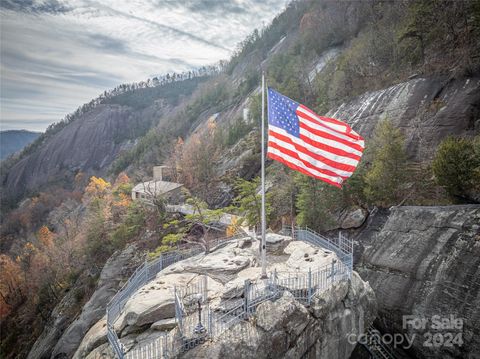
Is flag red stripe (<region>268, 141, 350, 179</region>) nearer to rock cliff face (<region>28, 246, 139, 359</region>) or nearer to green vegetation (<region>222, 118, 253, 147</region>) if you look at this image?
rock cliff face (<region>28, 246, 139, 359</region>)

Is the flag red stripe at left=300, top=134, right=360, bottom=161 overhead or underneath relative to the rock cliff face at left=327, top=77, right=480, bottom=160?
underneath

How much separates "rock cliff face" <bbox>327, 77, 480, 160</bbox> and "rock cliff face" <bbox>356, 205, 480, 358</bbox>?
393 inches

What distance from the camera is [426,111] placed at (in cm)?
2519

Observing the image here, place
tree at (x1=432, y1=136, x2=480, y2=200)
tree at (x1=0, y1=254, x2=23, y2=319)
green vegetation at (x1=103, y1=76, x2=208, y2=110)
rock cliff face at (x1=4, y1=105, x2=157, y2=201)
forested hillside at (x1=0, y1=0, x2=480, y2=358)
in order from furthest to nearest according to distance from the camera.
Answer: green vegetation at (x1=103, y1=76, x2=208, y2=110), rock cliff face at (x1=4, y1=105, x2=157, y2=201), tree at (x1=0, y1=254, x2=23, y2=319), forested hillside at (x1=0, y1=0, x2=480, y2=358), tree at (x1=432, y1=136, x2=480, y2=200)

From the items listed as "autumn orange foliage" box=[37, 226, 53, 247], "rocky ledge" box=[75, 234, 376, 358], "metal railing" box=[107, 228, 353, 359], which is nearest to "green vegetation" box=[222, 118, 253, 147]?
"autumn orange foliage" box=[37, 226, 53, 247]

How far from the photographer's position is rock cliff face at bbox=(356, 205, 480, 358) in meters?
12.5

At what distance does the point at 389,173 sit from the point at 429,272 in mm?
8892

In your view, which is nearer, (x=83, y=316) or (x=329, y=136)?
(x=329, y=136)

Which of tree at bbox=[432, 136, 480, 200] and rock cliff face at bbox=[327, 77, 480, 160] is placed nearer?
tree at bbox=[432, 136, 480, 200]

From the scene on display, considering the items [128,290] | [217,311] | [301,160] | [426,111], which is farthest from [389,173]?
[128,290]

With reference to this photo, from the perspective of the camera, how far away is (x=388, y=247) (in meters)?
17.2

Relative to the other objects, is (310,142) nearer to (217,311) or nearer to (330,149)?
(330,149)

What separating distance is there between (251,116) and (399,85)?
3409 centimetres

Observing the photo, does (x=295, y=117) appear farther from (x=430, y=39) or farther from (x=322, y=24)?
(x=322, y=24)
